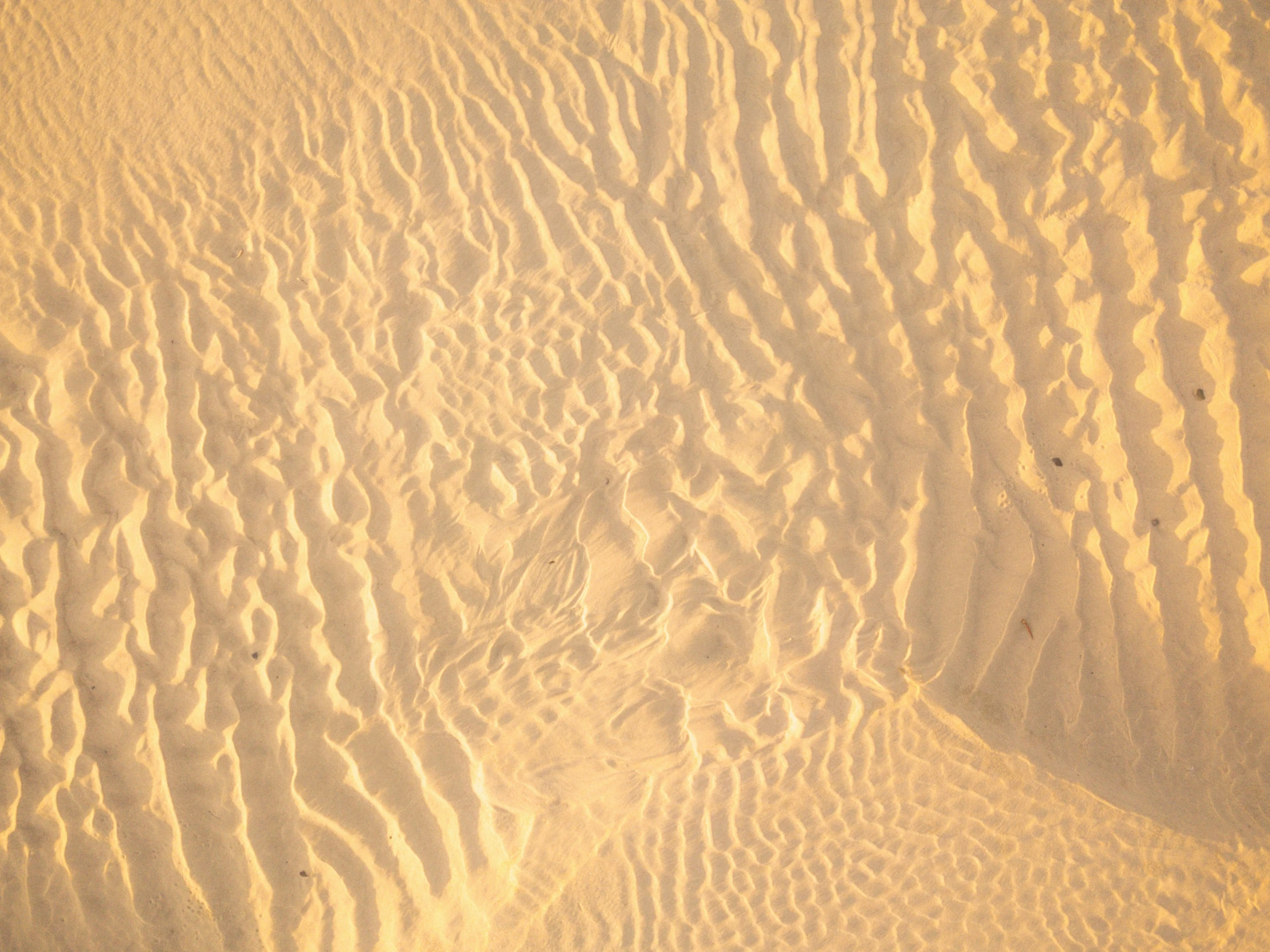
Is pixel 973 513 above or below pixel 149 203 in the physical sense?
above

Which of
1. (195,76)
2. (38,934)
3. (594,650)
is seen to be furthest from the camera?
(195,76)

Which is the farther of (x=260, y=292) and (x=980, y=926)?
(x=260, y=292)

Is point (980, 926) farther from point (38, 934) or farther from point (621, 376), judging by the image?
point (38, 934)

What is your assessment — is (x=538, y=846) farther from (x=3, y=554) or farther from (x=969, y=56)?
(x=969, y=56)

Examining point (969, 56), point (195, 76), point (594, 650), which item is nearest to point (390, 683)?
point (594, 650)

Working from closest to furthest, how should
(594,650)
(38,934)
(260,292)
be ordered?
(38,934) → (594,650) → (260,292)

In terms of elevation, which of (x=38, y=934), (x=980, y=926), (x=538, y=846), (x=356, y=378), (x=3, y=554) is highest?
(x=356, y=378)
